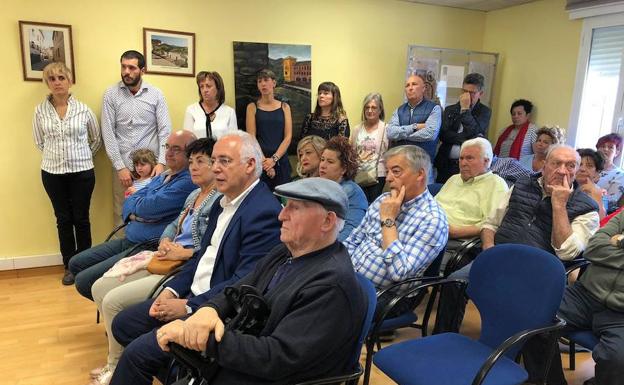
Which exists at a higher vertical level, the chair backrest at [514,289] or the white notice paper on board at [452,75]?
the white notice paper on board at [452,75]

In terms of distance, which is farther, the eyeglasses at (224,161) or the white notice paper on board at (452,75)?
the white notice paper on board at (452,75)

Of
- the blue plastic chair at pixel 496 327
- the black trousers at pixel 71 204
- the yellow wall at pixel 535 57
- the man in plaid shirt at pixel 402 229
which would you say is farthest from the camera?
the yellow wall at pixel 535 57

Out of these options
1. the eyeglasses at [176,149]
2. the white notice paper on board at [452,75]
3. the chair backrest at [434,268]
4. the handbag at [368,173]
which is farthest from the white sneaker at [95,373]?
the white notice paper on board at [452,75]

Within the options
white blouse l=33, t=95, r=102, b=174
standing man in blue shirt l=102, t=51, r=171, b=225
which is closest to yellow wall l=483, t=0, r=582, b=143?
standing man in blue shirt l=102, t=51, r=171, b=225

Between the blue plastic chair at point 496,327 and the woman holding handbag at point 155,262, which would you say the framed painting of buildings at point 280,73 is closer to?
the woman holding handbag at point 155,262

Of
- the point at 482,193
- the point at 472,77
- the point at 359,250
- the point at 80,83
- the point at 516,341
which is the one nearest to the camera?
the point at 516,341

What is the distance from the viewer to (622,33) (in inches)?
156

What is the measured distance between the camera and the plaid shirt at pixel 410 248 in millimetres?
2066

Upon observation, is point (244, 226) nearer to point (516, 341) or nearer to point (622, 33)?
point (516, 341)

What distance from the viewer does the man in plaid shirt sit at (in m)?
2.09

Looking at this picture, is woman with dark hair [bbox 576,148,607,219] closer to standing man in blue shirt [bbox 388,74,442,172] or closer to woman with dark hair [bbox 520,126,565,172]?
woman with dark hair [bbox 520,126,565,172]

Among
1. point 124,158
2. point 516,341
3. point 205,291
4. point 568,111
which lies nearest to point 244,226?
point 205,291

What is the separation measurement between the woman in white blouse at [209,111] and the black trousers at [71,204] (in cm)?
90

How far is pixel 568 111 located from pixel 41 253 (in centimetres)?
502
